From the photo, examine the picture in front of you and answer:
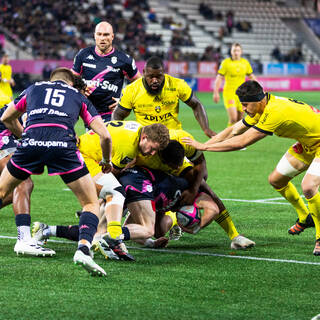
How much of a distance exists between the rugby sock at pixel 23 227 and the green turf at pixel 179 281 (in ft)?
0.69

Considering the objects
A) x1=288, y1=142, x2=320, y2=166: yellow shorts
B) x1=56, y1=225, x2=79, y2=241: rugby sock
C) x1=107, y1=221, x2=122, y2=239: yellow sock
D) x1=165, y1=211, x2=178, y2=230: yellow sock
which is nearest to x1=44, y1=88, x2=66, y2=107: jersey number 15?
x1=107, y1=221, x2=122, y2=239: yellow sock

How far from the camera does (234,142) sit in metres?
8.02

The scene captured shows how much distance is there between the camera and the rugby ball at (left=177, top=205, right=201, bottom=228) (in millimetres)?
8125

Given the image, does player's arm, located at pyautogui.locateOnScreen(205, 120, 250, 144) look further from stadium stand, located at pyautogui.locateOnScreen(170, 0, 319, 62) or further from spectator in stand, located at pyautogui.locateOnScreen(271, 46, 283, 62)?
spectator in stand, located at pyautogui.locateOnScreen(271, 46, 283, 62)

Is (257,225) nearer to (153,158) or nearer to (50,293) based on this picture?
(153,158)

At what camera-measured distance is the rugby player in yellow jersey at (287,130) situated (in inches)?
303

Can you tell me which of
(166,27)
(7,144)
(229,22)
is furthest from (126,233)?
(229,22)

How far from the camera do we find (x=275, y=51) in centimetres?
5050

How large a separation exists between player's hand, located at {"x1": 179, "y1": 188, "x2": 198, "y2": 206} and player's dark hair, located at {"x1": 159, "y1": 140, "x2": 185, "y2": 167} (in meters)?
0.47

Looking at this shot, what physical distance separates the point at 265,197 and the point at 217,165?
4.05m

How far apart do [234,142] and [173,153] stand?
2.42 ft

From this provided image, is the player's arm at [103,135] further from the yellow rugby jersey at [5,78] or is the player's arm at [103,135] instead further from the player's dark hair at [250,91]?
the yellow rugby jersey at [5,78]

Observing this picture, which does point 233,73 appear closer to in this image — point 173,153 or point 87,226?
point 173,153

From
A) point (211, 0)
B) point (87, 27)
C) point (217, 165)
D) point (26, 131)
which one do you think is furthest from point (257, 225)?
point (211, 0)
